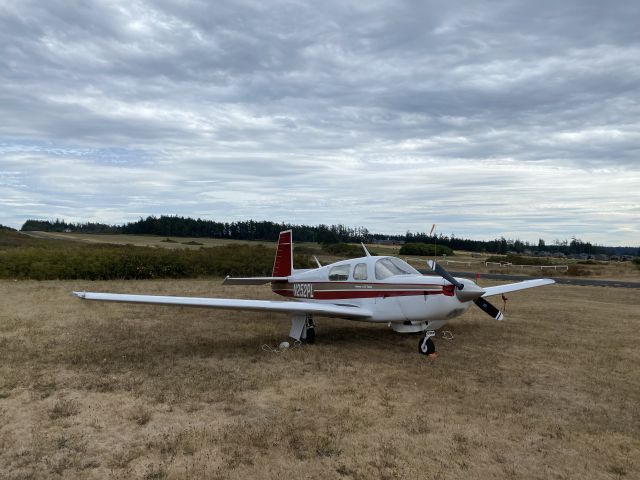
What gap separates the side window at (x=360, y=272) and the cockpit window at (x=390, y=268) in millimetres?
288

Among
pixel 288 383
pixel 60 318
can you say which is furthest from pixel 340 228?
pixel 288 383

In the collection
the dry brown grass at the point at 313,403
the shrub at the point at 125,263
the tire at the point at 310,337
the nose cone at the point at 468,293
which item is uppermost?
the nose cone at the point at 468,293

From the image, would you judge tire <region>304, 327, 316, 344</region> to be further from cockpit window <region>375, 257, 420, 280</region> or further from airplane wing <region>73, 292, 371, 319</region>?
cockpit window <region>375, 257, 420, 280</region>

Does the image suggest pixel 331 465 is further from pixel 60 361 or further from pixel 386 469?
pixel 60 361

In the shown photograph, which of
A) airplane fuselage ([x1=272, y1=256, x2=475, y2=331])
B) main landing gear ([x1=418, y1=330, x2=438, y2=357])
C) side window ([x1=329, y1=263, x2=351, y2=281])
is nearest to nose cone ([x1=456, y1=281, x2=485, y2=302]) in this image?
airplane fuselage ([x1=272, y1=256, x2=475, y2=331])

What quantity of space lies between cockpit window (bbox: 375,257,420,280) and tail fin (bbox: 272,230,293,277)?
11.3 feet

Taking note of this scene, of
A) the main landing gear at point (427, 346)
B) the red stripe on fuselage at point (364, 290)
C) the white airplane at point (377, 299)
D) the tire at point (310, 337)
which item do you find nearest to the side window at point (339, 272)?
the white airplane at point (377, 299)

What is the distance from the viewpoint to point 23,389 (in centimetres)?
678

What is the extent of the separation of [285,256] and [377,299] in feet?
13.3

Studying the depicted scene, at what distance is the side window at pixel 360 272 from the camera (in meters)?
10.2

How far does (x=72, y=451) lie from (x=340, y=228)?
63.1 m

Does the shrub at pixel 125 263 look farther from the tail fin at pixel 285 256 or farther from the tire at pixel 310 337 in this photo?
the tire at pixel 310 337

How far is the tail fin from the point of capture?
13.0 m

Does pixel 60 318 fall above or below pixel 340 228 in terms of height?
below
